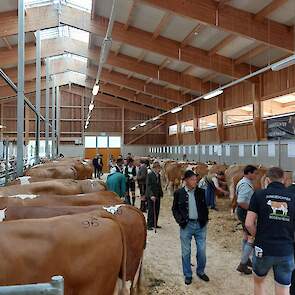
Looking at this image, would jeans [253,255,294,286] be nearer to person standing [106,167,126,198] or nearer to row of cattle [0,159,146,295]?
row of cattle [0,159,146,295]

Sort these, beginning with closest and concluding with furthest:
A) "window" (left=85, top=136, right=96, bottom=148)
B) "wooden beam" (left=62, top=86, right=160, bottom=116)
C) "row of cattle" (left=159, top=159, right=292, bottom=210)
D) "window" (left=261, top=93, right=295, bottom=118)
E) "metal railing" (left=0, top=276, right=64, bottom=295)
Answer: "metal railing" (left=0, top=276, right=64, bottom=295), "row of cattle" (left=159, top=159, right=292, bottom=210), "window" (left=261, top=93, right=295, bottom=118), "wooden beam" (left=62, top=86, right=160, bottom=116), "window" (left=85, top=136, right=96, bottom=148)

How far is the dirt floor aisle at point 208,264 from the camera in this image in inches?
215

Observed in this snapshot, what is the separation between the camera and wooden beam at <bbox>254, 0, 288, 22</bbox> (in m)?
9.98

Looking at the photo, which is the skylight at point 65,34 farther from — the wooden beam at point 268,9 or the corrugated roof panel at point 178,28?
the wooden beam at point 268,9

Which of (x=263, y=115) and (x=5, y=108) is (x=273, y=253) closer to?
(x=263, y=115)

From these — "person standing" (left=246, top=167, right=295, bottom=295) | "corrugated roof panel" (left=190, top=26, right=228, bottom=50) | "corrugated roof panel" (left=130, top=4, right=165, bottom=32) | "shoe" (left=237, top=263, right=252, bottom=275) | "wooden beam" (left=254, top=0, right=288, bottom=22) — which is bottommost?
"shoe" (left=237, top=263, right=252, bottom=275)

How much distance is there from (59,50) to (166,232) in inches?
453

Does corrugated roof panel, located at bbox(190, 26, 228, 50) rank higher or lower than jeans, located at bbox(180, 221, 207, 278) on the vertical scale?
higher

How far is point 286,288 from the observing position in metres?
4.14

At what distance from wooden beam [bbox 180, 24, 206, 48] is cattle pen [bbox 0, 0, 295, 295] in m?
0.04

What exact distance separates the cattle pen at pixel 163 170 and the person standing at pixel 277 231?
1 centimetres

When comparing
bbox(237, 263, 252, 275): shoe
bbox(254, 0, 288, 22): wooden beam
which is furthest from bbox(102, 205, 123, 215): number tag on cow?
bbox(254, 0, 288, 22): wooden beam

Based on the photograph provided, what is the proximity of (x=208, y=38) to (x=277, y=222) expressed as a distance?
10.4 m

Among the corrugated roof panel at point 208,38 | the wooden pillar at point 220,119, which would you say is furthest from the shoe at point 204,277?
the wooden pillar at point 220,119
